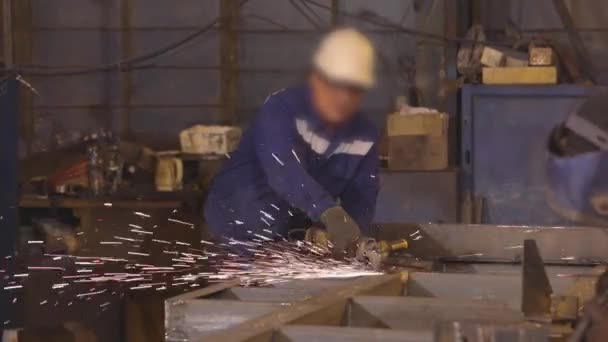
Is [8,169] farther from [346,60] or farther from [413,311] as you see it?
[413,311]

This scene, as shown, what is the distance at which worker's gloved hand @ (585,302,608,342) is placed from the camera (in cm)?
208

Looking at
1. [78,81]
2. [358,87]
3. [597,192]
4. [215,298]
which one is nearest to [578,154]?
[597,192]

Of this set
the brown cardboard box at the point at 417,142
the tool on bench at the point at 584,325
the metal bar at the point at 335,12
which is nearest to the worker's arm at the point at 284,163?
the tool on bench at the point at 584,325

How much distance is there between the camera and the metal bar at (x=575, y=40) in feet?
24.3

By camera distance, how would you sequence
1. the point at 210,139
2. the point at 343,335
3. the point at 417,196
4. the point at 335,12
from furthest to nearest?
the point at 335,12 < the point at 210,139 < the point at 417,196 < the point at 343,335

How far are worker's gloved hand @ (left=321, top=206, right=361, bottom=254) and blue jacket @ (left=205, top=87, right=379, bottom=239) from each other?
20 centimetres

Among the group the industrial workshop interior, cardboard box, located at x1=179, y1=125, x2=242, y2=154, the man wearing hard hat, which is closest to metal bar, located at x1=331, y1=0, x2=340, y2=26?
the industrial workshop interior

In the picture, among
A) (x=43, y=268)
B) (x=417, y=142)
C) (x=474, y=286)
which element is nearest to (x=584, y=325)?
(x=474, y=286)

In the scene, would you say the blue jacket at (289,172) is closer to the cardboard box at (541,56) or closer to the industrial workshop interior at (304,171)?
the industrial workshop interior at (304,171)

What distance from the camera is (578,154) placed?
7.23 ft

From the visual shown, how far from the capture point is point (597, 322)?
2.14m

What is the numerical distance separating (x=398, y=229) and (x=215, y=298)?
1.56m

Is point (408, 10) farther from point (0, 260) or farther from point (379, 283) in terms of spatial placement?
point (379, 283)

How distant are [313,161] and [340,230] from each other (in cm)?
75
